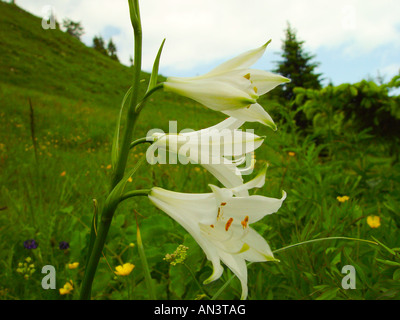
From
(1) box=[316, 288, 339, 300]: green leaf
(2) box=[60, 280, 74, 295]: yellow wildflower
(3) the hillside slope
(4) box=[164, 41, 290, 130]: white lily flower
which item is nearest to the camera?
(4) box=[164, 41, 290, 130]: white lily flower

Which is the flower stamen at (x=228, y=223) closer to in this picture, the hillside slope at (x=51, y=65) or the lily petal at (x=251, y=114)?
the lily petal at (x=251, y=114)

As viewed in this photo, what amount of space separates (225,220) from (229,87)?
Answer: 1.26 ft

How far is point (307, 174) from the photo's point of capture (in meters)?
2.44

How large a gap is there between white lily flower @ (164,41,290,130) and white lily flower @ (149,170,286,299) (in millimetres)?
197

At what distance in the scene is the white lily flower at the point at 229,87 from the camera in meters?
0.89

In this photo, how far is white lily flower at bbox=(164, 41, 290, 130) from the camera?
0.89 meters

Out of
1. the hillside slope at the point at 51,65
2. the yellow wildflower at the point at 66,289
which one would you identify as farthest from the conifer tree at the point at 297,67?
the yellow wildflower at the point at 66,289

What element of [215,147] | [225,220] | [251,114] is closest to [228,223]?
[225,220]

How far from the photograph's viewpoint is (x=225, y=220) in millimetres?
988

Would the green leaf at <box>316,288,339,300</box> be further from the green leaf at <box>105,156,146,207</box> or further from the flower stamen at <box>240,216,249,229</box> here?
the green leaf at <box>105,156,146,207</box>

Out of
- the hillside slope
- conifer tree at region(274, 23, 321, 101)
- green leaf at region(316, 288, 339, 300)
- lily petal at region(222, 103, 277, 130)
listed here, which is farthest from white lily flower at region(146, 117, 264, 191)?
the hillside slope

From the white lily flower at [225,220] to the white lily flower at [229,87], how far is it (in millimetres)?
197
